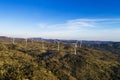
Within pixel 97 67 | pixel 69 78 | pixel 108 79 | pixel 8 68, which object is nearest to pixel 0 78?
pixel 8 68

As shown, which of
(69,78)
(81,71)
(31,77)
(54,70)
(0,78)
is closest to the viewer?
(0,78)

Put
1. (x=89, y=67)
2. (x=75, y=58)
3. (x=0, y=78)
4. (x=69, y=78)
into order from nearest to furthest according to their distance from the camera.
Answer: (x=0, y=78)
(x=69, y=78)
(x=89, y=67)
(x=75, y=58)

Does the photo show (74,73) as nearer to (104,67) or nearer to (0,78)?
(104,67)

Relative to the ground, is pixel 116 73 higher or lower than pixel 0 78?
lower

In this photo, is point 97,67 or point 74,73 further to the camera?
point 97,67

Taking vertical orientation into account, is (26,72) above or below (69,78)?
above

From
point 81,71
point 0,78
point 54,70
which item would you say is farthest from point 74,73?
point 0,78

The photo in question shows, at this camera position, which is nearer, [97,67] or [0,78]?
[0,78]

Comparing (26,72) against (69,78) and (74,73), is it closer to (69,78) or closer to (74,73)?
(69,78)

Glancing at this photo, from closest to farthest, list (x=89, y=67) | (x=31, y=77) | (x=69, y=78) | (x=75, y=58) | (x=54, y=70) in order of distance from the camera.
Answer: (x=31, y=77) < (x=69, y=78) < (x=54, y=70) < (x=89, y=67) < (x=75, y=58)
